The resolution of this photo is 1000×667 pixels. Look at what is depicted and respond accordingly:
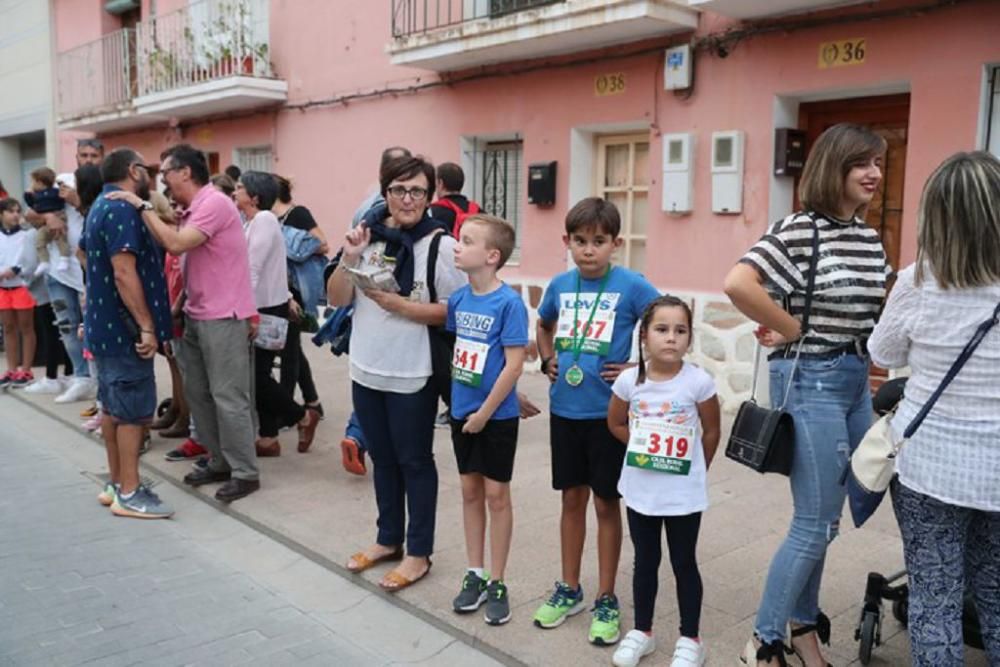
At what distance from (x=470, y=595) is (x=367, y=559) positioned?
68cm

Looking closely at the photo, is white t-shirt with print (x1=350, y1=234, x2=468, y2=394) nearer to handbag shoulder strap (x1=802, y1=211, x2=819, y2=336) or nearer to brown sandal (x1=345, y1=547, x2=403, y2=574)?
brown sandal (x1=345, y1=547, x2=403, y2=574)

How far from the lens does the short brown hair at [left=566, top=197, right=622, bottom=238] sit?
334 centimetres

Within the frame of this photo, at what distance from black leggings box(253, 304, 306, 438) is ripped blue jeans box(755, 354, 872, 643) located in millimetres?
3841

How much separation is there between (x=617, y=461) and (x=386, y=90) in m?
8.17

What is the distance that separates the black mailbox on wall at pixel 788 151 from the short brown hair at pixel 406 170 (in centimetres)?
391

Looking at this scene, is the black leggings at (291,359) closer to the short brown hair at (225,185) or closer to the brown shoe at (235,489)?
the brown shoe at (235,489)

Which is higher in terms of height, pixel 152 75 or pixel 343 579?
pixel 152 75

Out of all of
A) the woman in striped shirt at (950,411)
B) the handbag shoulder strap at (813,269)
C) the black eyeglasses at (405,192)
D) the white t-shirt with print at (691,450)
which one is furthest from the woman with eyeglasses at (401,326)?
the woman in striped shirt at (950,411)

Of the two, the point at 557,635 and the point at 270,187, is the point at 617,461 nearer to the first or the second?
the point at 557,635

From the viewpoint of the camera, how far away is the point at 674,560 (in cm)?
320

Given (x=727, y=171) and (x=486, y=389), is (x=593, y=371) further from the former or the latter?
(x=727, y=171)

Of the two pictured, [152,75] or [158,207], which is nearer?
[158,207]

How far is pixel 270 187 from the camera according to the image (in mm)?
6086

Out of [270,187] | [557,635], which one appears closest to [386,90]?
[270,187]
